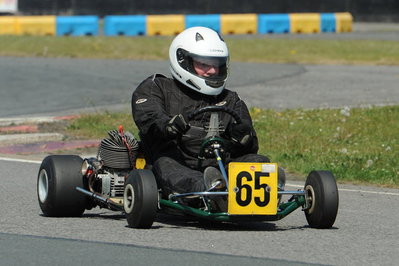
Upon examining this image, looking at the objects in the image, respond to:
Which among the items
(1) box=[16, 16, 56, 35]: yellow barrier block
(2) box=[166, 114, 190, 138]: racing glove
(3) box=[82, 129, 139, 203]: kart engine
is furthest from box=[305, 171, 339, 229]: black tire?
(1) box=[16, 16, 56, 35]: yellow barrier block

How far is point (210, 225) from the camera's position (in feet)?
23.6

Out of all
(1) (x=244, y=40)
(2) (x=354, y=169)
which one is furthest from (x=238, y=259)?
(1) (x=244, y=40)

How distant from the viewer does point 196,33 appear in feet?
24.9

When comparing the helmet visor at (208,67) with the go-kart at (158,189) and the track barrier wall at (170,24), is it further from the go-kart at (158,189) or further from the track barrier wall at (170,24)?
the track barrier wall at (170,24)

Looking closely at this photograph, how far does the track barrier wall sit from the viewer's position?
95.7ft

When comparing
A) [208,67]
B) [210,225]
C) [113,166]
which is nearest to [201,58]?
[208,67]

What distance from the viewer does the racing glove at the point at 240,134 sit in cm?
729

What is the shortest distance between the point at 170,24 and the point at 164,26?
18 cm

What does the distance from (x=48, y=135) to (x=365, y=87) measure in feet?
25.2

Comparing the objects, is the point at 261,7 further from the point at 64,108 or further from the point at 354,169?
the point at 354,169

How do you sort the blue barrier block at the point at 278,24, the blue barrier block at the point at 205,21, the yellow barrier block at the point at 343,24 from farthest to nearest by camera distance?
the yellow barrier block at the point at 343,24 → the blue barrier block at the point at 278,24 → the blue barrier block at the point at 205,21

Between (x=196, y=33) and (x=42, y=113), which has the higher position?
(x=196, y=33)

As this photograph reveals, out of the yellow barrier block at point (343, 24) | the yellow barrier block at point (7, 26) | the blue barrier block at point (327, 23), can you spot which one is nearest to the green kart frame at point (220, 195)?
the yellow barrier block at point (7, 26)

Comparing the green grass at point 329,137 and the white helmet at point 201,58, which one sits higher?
the white helmet at point 201,58
